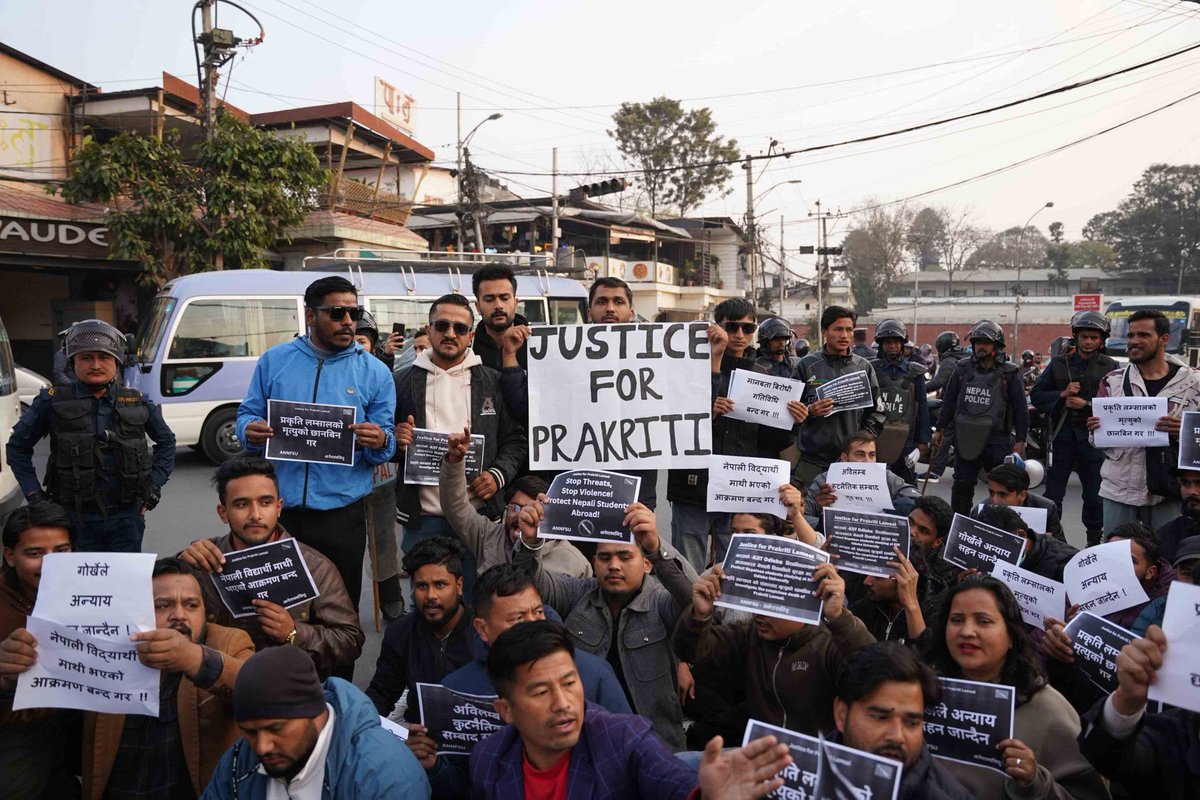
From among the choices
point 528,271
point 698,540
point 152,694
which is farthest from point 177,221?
point 152,694

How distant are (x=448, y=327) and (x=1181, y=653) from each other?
11.5 ft

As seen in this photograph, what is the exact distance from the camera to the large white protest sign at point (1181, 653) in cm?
245

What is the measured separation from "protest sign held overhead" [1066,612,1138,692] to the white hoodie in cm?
305

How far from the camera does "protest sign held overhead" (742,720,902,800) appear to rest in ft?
7.24

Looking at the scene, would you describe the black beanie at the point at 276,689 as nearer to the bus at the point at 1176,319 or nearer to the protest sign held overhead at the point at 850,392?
the protest sign held overhead at the point at 850,392

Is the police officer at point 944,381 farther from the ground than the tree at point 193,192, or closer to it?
closer to it

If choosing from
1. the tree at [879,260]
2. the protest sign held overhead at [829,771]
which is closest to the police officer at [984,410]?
the protest sign held overhead at [829,771]

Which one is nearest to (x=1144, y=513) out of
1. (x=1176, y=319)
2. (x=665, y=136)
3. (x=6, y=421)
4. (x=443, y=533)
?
(x=443, y=533)

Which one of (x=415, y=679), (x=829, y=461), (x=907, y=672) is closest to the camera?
(x=907, y=672)

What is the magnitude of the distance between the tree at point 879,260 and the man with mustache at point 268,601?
207 ft

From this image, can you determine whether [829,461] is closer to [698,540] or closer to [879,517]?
[698,540]

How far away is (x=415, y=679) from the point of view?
3777 mm

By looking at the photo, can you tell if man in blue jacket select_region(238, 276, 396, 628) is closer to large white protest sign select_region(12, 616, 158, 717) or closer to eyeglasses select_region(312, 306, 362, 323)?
eyeglasses select_region(312, 306, 362, 323)

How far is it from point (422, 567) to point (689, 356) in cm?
192
